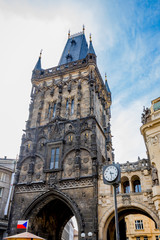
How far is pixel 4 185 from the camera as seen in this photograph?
2864cm

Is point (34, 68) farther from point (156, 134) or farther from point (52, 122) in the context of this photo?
point (156, 134)

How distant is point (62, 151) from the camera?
920 inches

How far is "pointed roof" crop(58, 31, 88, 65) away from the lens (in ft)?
108

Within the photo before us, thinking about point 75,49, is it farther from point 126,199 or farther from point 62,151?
point 126,199

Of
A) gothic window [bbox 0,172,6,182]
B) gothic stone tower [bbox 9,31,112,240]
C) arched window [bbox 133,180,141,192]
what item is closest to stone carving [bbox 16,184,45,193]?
gothic stone tower [bbox 9,31,112,240]

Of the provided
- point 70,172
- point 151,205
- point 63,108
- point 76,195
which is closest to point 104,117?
point 63,108

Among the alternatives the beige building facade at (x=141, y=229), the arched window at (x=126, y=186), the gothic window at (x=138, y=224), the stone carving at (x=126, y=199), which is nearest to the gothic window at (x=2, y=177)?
the arched window at (x=126, y=186)

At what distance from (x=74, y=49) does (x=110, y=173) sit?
25692 millimetres

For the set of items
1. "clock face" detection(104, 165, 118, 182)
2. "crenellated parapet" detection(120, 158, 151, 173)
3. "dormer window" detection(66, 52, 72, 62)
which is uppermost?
"dormer window" detection(66, 52, 72, 62)

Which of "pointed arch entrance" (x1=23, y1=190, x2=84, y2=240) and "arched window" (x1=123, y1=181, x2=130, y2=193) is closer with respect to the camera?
"pointed arch entrance" (x1=23, y1=190, x2=84, y2=240)

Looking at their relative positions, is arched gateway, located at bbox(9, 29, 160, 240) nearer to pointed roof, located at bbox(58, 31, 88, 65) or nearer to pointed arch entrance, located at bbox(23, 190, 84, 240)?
pointed arch entrance, located at bbox(23, 190, 84, 240)

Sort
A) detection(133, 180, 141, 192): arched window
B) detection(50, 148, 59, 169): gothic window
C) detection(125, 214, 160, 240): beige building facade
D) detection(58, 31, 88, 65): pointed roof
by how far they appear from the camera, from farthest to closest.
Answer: detection(125, 214, 160, 240): beige building facade < detection(58, 31, 88, 65): pointed roof < detection(50, 148, 59, 169): gothic window < detection(133, 180, 141, 192): arched window

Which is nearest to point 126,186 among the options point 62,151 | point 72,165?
point 72,165

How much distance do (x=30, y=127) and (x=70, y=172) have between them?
28.0 feet
